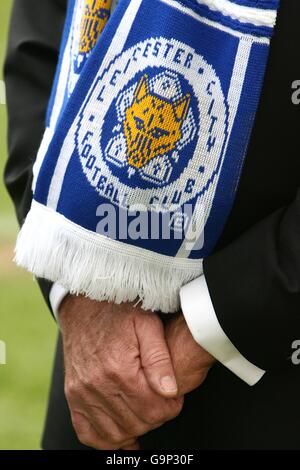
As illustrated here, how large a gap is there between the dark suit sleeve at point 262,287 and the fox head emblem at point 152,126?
0.17 meters

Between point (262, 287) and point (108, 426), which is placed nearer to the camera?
point (262, 287)

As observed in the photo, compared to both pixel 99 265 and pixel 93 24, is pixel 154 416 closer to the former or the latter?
pixel 99 265

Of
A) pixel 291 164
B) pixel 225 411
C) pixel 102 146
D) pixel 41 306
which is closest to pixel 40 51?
pixel 102 146

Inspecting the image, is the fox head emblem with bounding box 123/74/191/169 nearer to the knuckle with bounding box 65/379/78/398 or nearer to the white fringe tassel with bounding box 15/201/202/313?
the white fringe tassel with bounding box 15/201/202/313

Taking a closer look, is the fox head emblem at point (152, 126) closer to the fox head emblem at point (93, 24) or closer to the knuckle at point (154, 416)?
the fox head emblem at point (93, 24)

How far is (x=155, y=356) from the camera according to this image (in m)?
1.16

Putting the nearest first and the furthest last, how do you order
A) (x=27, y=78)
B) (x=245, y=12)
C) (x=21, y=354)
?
(x=245, y=12)
(x=27, y=78)
(x=21, y=354)

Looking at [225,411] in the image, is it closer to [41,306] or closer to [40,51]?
[40,51]

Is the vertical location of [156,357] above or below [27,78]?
below

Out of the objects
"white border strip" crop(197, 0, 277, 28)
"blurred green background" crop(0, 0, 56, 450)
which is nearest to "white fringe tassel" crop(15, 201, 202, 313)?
"white border strip" crop(197, 0, 277, 28)

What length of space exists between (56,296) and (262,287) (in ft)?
1.17

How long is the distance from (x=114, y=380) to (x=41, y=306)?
8.80 feet

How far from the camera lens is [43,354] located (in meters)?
3.37

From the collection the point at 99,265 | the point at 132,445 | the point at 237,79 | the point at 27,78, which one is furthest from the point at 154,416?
the point at 27,78
